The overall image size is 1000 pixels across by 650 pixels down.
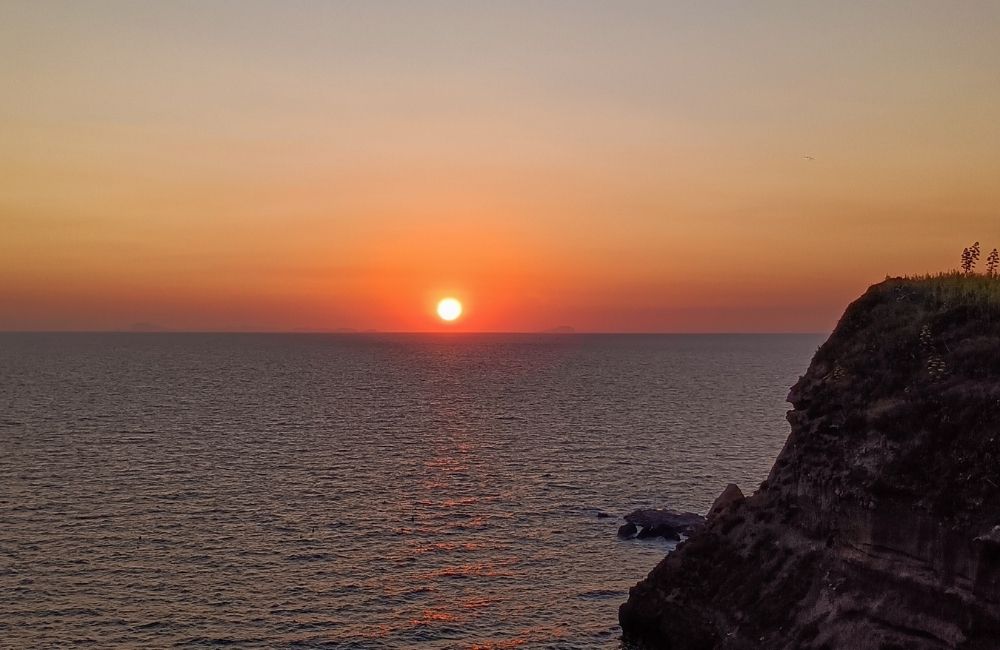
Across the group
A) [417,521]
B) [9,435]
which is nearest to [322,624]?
[417,521]

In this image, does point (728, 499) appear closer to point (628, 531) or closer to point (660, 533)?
point (660, 533)

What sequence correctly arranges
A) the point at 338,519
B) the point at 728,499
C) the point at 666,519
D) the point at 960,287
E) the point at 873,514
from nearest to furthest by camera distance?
the point at 873,514 → the point at 960,287 → the point at 728,499 → the point at 666,519 → the point at 338,519

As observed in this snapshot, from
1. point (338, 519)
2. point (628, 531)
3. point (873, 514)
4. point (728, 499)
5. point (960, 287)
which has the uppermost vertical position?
point (960, 287)

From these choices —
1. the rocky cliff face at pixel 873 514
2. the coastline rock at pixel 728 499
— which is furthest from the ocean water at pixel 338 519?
the coastline rock at pixel 728 499

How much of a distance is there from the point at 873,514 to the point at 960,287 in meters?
12.4

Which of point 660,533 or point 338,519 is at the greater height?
point 660,533

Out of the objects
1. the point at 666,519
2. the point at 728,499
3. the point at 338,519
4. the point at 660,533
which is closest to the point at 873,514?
the point at 728,499

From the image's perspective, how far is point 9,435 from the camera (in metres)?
94.8

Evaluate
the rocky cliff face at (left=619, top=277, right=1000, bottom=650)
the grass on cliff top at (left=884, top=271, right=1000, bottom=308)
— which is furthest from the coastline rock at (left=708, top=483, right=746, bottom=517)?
the grass on cliff top at (left=884, top=271, right=1000, bottom=308)

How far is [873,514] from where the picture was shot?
1225 inches

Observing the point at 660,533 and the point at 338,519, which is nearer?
the point at 660,533

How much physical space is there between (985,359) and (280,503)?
52.8 meters

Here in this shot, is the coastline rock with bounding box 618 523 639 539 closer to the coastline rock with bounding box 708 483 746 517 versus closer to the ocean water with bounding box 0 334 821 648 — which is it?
the ocean water with bounding box 0 334 821 648

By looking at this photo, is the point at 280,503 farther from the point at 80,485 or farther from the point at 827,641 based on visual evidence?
the point at 827,641
